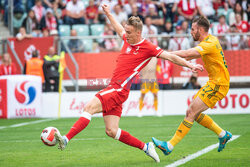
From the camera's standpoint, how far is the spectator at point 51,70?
1778cm

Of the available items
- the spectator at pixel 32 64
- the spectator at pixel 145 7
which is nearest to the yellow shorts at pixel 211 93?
the spectator at pixel 32 64

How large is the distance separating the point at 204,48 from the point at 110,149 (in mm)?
2748

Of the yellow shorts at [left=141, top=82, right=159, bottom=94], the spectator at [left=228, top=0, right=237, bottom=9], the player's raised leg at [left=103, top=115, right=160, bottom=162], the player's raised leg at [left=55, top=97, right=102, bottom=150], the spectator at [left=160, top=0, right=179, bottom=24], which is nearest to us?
the player's raised leg at [left=55, top=97, right=102, bottom=150]

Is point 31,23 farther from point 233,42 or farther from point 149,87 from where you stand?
point 233,42

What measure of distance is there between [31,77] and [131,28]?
32.8 feet

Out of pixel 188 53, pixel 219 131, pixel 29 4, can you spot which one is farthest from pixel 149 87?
pixel 188 53

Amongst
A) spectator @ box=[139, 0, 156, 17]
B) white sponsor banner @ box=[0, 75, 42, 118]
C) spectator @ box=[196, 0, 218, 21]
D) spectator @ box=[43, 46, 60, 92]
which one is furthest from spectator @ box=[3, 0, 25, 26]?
spectator @ box=[196, 0, 218, 21]

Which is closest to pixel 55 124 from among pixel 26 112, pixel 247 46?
pixel 26 112

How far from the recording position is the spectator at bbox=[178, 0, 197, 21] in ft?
65.7

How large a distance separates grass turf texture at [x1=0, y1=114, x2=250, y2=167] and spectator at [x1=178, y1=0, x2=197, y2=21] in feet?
22.8

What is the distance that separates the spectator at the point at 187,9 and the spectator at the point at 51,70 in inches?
211

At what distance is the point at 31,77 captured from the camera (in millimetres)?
17109

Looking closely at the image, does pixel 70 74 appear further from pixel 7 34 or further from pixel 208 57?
pixel 208 57

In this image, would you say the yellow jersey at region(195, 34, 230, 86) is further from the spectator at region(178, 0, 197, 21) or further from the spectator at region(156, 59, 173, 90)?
the spectator at region(178, 0, 197, 21)
